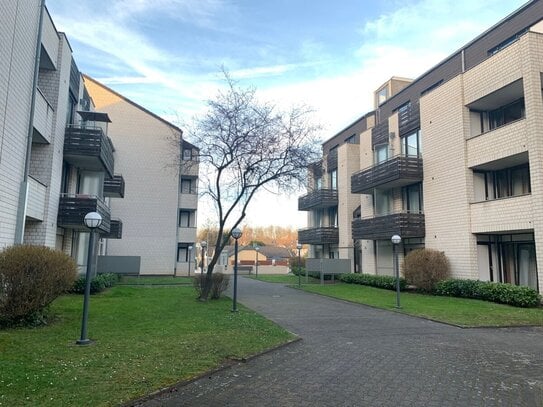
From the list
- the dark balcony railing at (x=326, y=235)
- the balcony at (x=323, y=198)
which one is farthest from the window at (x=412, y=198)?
the balcony at (x=323, y=198)

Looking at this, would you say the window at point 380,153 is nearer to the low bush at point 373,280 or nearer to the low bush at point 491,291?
the low bush at point 373,280

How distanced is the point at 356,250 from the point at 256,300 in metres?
15.0

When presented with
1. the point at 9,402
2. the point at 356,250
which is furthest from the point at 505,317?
the point at 356,250

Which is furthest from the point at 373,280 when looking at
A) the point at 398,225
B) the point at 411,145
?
the point at 411,145

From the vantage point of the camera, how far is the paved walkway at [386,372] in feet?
17.7

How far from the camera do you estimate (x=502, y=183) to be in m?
18.9

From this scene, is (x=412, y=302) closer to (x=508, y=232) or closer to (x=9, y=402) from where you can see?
(x=508, y=232)

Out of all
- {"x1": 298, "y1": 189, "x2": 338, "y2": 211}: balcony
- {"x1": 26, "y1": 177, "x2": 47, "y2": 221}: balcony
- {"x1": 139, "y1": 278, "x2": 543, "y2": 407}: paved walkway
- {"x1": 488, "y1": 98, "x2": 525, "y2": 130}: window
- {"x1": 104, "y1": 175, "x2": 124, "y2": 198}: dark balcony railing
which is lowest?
{"x1": 139, "y1": 278, "x2": 543, "y2": 407}: paved walkway

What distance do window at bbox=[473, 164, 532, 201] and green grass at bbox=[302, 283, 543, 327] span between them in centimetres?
513

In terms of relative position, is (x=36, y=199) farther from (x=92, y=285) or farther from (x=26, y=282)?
(x=26, y=282)

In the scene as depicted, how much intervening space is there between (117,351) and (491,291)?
14.2 m

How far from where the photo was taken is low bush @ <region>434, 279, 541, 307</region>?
14.8 metres

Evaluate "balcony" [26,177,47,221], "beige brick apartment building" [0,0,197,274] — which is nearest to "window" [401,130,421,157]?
"beige brick apartment building" [0,0,197,274]

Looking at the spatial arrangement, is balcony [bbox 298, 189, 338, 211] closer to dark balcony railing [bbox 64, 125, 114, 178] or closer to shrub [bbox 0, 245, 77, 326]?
dark balcony railing [bbox 64, 125, 114, 178]
